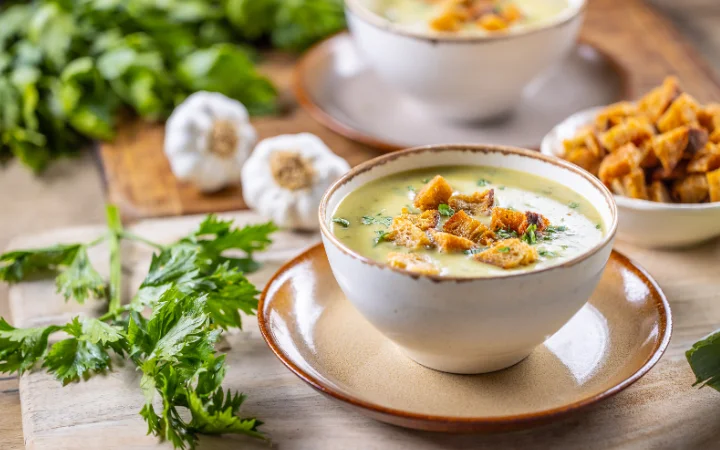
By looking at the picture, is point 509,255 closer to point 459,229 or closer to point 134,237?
point 459,229

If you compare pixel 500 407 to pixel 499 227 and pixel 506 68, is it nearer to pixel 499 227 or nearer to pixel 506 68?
pixel 499 227

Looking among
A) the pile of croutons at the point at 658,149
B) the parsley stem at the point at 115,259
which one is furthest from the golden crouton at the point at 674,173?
the parsley stem at the point at 115,259

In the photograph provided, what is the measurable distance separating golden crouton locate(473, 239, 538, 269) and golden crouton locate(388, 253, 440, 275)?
10cm

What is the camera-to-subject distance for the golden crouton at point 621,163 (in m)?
2.50

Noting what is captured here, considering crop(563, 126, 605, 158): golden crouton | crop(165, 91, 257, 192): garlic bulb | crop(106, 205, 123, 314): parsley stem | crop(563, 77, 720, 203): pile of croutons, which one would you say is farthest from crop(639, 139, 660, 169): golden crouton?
crop(106, 205, 123, 314): parsley stem

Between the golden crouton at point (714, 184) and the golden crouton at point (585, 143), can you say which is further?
the golden crouton at point (585, 143)

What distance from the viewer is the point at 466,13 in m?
3.25

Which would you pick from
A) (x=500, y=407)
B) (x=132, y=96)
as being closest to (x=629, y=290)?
(x=500, y=407)

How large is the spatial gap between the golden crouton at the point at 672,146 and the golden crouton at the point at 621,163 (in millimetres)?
56

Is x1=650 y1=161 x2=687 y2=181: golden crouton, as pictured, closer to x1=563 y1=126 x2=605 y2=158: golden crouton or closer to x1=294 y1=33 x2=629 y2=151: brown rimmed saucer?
x1=563 y1=126 x2=605 y2=158: golden crouton

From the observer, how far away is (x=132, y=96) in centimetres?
348

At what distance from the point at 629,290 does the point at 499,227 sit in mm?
446

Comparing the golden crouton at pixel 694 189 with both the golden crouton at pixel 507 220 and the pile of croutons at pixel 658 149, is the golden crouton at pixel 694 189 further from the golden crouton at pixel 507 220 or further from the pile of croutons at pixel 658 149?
the golden crouton at pixel 507 220

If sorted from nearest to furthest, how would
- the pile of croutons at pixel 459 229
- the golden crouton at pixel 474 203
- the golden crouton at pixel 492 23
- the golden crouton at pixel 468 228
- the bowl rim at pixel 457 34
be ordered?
the pile of croutons at pixel 459 229
the golden crouton at pixel 468 228
the golden crouton at pixel 474 203
the bowl rim at pixel 457 34
the golden crouton at pixel 492 23
